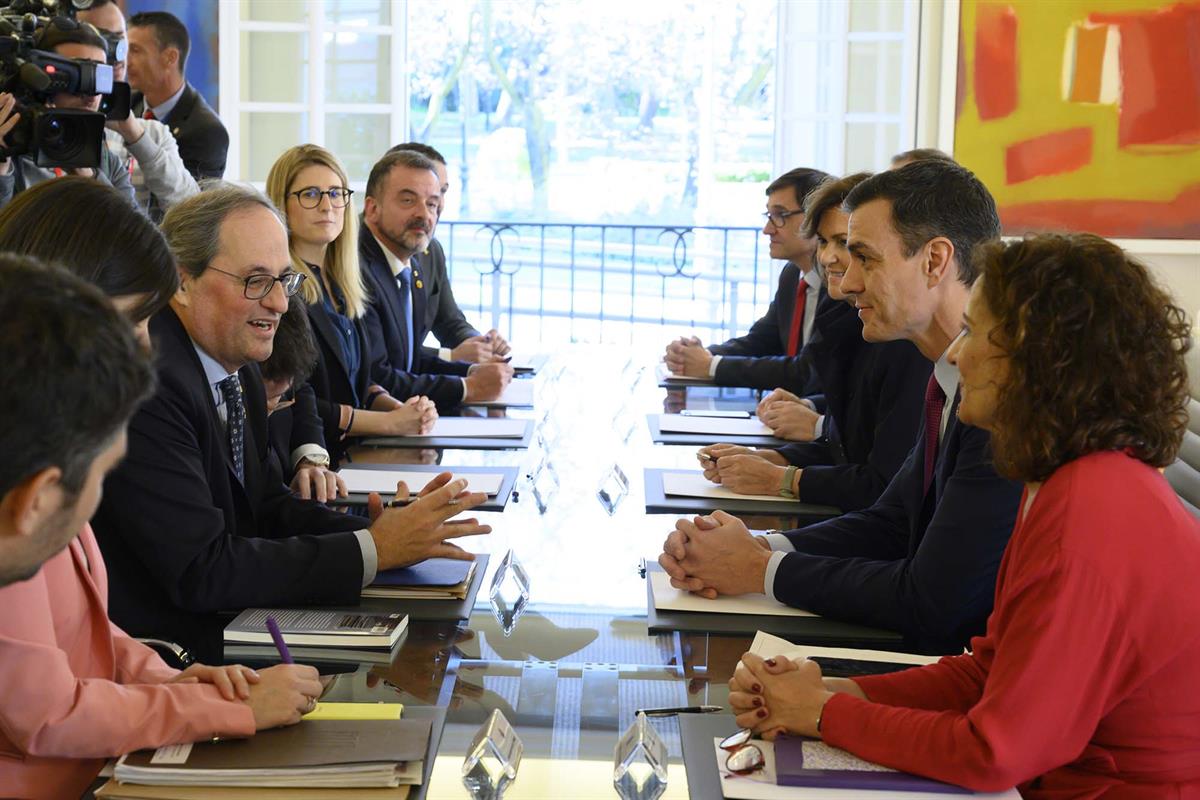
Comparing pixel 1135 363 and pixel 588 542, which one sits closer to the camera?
pixel 1135 363

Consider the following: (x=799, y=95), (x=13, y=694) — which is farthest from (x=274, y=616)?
(x=799, y=95)

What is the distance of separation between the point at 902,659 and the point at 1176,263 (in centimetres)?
516

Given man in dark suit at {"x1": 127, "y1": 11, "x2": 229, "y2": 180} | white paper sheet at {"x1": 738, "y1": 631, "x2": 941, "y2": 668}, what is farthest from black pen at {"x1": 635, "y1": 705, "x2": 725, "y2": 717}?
man in dark suit at {"x1": 127, "y1": 11, "x2": 229, "y2": 180}

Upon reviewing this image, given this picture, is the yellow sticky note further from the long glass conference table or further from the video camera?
the video camera

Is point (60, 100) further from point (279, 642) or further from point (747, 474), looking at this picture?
Result: point (279, 642)

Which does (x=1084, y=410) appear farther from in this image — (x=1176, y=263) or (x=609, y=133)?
(x=609, y=133)

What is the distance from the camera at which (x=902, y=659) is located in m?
1.65

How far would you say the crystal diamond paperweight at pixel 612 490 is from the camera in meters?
2.50

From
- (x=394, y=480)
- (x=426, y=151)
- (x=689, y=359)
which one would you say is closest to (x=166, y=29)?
(x=426, y=151)

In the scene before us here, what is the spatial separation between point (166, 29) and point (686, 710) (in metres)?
4.12

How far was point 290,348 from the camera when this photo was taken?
2646 millimetres

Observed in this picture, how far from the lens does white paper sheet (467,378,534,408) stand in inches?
144

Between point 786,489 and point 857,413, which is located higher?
point 857,413

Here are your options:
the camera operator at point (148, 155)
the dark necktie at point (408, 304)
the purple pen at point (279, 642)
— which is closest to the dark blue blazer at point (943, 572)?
the purple pen at point (279, 642)
